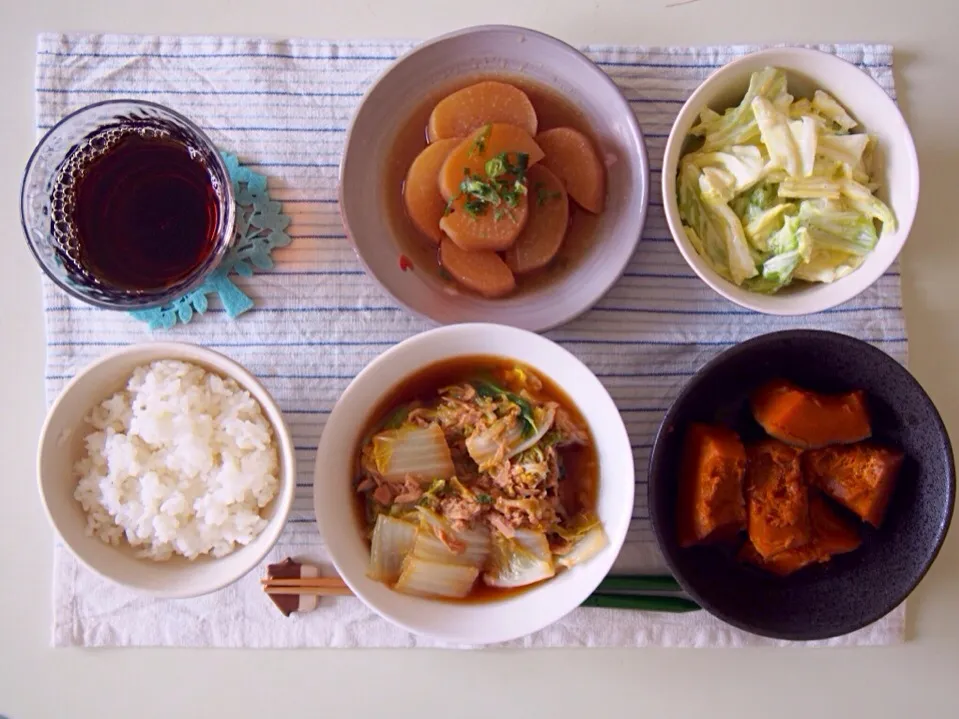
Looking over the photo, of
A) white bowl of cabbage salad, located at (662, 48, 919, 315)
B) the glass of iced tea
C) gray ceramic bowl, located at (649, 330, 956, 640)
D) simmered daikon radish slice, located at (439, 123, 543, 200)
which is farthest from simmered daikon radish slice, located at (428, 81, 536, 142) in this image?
gray ceramic bowl, located at (649, 330, 956, 640)

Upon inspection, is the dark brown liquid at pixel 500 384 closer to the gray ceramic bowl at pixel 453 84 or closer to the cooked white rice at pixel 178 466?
the gray ceramic bowl at pixel 453 84

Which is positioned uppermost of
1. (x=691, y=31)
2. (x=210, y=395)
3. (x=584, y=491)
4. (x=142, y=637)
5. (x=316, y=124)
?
(x=691, y=31)

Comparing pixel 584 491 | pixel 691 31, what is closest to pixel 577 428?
pixel 584 491

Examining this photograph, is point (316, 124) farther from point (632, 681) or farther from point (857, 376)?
point (632, 681)

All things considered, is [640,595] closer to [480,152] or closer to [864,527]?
[864,527]

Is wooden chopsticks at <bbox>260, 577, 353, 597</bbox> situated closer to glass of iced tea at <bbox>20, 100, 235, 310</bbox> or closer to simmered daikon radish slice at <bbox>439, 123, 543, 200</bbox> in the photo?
glass of iced tea at <bbox>20, 100, 235, 310</bbox>

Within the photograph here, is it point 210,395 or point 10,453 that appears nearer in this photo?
point 210,395
